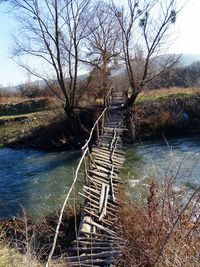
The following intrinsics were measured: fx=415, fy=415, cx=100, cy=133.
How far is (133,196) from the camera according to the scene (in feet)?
39.6

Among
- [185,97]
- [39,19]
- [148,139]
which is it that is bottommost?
[148,139]

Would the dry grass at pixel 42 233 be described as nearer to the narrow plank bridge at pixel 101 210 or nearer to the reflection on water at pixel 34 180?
the narrow plank bridge at pixel 101 210

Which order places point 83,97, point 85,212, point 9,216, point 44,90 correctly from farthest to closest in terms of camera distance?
1. point 44,90
2. point 83,97
3. point 9,216
4. point 85,212

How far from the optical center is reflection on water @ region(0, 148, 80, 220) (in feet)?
42.0

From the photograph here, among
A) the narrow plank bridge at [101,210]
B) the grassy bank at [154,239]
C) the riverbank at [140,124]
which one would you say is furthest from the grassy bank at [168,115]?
the grassy bank at [154,239]

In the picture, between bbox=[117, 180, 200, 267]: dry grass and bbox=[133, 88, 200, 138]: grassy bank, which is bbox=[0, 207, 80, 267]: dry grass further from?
bbox=[133, 88, 200, 138]: grassy bank

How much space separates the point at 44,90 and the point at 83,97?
50.3 ft

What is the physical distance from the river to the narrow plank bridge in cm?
111

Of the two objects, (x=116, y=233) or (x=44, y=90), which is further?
(x=44, y=90)

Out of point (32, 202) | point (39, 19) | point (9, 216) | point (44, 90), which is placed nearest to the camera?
point (9, 216)

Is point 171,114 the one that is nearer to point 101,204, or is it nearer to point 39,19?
point 39,19

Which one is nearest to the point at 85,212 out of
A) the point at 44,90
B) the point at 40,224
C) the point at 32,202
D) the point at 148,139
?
the point at 40,224

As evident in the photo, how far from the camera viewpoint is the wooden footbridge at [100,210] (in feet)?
23.6

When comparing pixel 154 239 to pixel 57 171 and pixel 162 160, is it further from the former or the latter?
pixel 57 171
